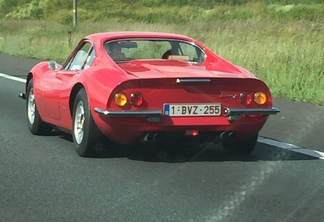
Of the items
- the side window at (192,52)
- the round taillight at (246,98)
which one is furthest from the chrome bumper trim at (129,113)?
the side window at (192,52)

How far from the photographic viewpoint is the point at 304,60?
1783 cm

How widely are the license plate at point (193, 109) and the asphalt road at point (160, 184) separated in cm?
50

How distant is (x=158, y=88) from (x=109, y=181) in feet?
3.30

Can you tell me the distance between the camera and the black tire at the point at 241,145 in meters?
7.70

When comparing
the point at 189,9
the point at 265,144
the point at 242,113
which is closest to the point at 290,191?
the point at 242,113

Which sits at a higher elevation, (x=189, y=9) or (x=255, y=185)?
(x=255, y=185)

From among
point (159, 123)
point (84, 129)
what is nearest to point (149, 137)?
point (159, 123)

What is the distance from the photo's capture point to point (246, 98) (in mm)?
7188

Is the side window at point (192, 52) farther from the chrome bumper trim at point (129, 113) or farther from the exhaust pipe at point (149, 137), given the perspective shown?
the chrome bumper trim at point (129, 113)

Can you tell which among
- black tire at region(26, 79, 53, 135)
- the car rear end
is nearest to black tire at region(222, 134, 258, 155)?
the car rear end

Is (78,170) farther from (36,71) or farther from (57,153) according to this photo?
(36,71)

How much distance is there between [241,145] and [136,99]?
1469mm

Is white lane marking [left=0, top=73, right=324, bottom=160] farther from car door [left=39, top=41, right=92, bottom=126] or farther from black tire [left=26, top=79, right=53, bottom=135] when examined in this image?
black tire [left=26, top=79, right=53, bottom=135]

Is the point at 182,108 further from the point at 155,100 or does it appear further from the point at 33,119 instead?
the point at 33,119
